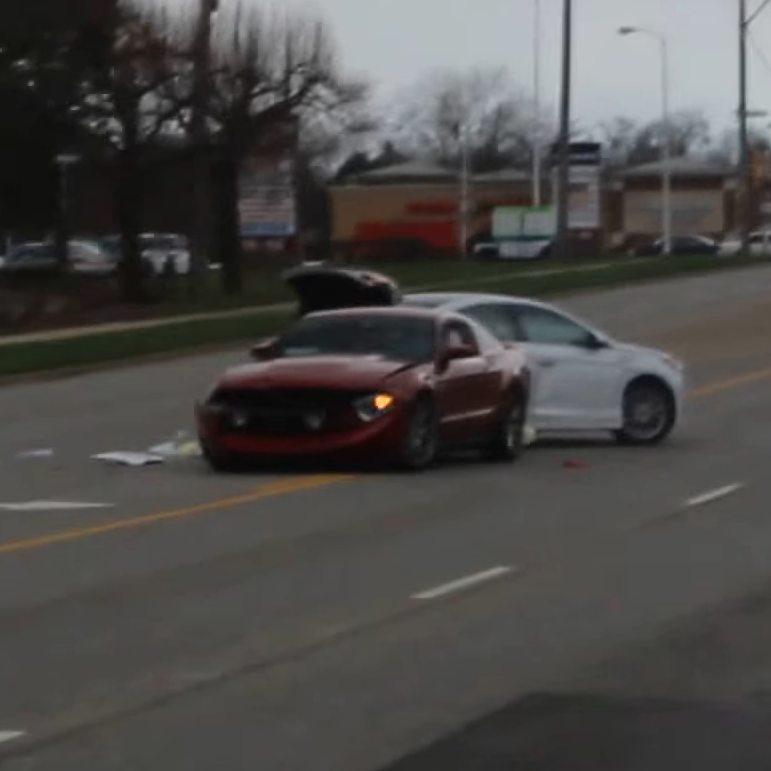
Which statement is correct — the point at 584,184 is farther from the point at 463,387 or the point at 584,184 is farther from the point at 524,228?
the point at 463,387

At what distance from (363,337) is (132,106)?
3403 centimetres

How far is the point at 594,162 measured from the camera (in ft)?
282

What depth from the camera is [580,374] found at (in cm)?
2595

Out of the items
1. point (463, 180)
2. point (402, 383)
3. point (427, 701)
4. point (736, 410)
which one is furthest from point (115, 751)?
point (463, 180)

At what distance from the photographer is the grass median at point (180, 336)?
40.3m

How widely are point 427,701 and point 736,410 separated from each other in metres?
21.4

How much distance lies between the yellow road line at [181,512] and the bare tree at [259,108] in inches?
1438

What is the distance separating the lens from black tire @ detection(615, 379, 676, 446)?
26.4 meters

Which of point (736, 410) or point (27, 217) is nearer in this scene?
point (736, 410)

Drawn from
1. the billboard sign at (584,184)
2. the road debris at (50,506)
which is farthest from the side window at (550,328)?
the billboard sign at (584,184)

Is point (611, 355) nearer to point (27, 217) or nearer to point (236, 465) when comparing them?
point (236, 465)

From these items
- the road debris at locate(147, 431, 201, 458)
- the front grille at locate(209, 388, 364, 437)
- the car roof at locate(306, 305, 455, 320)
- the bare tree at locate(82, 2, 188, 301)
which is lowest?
the road debris at locate(147, 431, 201, 458)

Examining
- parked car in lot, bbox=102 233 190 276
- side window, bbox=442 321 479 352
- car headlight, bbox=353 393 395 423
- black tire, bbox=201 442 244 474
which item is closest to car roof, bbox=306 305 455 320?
side window, bbox=442 321 479 352

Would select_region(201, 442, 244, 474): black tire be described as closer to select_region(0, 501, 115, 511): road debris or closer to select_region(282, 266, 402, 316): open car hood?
select_region(0, 501, 115, 511): road debris
